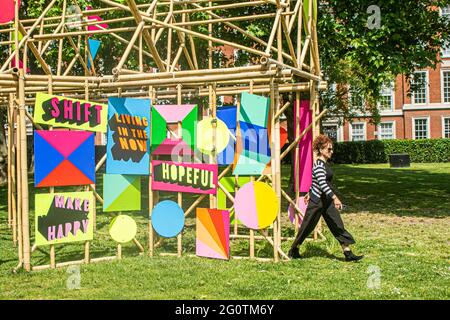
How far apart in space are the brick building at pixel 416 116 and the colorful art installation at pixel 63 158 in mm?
40015

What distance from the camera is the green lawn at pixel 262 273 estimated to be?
673 centimetres

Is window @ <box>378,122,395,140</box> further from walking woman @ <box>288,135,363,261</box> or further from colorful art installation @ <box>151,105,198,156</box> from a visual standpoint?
colorful art installation @ <box>151,105,198,156</box>

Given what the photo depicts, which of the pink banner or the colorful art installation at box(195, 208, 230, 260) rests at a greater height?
the pink banner

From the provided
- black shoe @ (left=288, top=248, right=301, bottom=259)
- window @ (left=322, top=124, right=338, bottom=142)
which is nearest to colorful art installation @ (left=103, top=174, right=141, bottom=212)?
Answer: black shoe @ (left=288, top=248, right=301, bottom=259)

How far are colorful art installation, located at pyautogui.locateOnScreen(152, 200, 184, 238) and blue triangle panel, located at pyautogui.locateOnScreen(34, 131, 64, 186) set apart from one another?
68.5 inches

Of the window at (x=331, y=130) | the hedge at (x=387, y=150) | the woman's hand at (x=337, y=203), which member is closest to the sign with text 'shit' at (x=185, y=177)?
the woman's hand at (x=337, y=203)

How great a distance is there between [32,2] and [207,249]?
1073cm

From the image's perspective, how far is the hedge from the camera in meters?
41.5

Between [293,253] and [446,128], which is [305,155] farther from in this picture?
[446,128]

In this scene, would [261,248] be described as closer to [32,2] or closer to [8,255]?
[8,255]

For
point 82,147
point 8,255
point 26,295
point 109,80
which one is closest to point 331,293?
point 26,295

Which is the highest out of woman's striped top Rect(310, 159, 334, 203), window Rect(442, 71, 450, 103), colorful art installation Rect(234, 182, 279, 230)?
window Rect(442, 71, 450, 103)

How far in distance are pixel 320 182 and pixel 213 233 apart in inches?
69.6

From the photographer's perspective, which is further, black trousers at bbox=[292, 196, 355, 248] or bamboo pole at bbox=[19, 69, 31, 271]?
black trousers at bbox=[292, 196, 355, 248]
